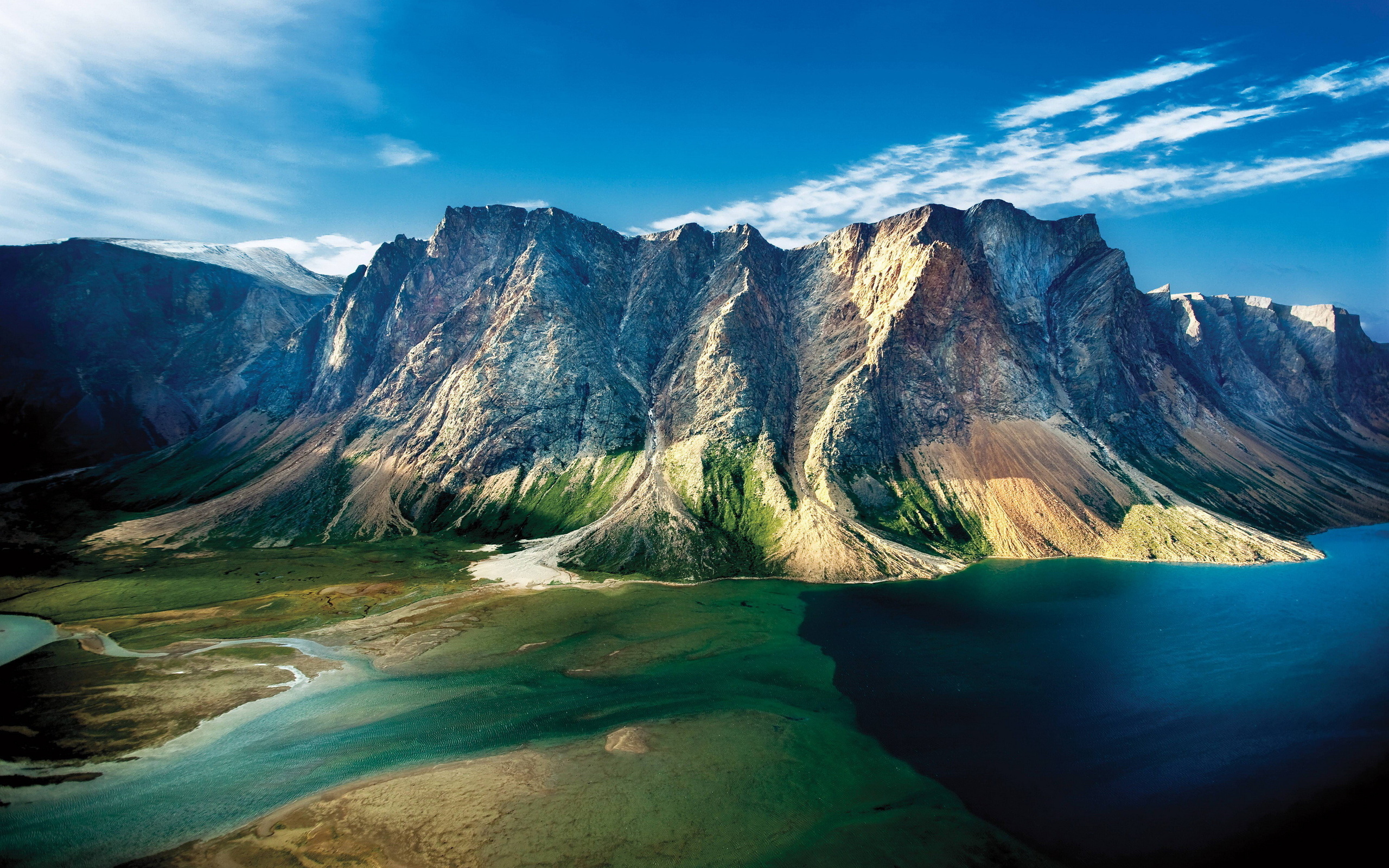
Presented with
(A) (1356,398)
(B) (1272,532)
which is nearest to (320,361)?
(B) (1272,532)

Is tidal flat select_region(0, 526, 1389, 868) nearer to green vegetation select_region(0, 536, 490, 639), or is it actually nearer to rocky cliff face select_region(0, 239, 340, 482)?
green vegetation select_region(0, 536, 490, 639)

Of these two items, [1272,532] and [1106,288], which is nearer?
[1272,532]

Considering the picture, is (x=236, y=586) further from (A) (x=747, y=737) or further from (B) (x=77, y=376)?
(B) (x=77, y=376)

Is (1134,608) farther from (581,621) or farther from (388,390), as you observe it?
(388,390)

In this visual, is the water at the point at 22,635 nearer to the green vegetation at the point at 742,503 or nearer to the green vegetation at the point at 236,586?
the green vegetation at the point at 236,586

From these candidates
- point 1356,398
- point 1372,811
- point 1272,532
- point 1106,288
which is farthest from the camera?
point 1356,398

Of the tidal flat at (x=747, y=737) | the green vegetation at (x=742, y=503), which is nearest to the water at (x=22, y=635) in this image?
the tidal flat at (x=747, y=737)
